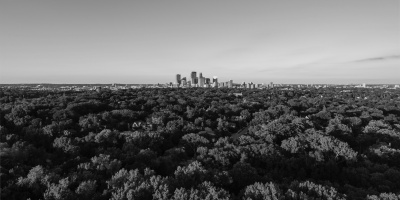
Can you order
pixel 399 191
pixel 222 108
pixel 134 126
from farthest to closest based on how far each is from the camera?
pixel 222 108
pixel 134 126
pixel 399 191

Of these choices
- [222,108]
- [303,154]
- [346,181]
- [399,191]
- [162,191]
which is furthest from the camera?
[222,108]

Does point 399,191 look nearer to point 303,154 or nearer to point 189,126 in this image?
point 303,154

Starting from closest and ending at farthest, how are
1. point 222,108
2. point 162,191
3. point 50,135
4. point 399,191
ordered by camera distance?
point 162,191, point 399,191, point 50,135, point 222,108

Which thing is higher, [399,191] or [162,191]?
[162,191]

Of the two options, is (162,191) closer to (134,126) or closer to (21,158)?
(21,158)

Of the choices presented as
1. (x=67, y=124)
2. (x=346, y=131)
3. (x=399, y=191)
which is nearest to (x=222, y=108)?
(x=346, y=131)

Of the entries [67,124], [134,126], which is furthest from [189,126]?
[67,124]

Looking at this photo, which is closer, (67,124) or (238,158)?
(238,158)

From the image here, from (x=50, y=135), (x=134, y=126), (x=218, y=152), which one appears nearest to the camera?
(x=218, y=152)

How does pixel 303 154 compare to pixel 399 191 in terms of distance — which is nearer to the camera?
pixel 399 191
